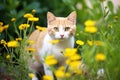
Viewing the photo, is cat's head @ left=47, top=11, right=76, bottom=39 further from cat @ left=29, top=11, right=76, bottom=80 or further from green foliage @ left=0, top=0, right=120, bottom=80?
green foliage @ left=0, top=0, right=120, bottom=80

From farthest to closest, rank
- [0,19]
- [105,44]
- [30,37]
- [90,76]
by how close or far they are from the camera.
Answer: [0,19] → [30,37] → [90,76] → [105,44]

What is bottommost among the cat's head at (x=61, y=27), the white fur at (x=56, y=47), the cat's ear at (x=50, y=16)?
the white fur at (x=56, y=47)

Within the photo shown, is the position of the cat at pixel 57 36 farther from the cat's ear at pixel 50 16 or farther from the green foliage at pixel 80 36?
the green foliage at pixel 80 36

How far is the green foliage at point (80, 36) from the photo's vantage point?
8.64ft

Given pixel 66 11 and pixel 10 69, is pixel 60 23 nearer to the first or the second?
pixel 10 69

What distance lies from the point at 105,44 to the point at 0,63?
1.14m

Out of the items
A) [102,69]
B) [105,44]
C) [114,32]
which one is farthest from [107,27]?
[105,44]

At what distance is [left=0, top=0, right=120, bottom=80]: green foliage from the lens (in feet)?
8.64

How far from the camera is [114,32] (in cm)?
312

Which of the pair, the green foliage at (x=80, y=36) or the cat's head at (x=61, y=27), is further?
the cat's head at (x=61, y=27)

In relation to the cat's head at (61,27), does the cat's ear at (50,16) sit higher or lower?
higher

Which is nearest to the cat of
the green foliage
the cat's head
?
the cat's head

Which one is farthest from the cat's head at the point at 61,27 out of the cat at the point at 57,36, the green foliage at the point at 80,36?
the green foliage at the point at 80,36

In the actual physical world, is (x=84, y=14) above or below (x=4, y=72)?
above
